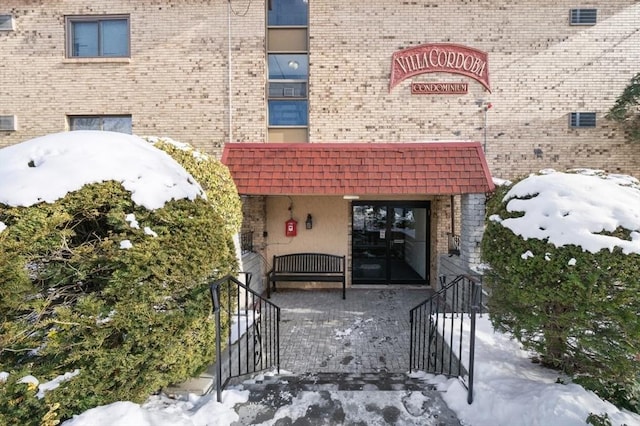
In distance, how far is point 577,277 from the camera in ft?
8.84

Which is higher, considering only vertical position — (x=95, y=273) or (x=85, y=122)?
(x=85, y=122)

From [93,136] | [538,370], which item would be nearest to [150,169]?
[93,136]

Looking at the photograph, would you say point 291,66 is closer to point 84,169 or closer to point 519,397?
point 84,169

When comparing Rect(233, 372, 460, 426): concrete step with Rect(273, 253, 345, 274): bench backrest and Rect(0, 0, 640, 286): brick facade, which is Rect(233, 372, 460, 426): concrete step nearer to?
Rect(273, 253, 345, 274): bench backrest

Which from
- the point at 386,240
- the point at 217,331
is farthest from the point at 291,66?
the point at 217,331

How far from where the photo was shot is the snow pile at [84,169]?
8.02ft

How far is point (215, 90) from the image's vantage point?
323 inches

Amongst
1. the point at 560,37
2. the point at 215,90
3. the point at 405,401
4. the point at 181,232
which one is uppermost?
the point at 560,37

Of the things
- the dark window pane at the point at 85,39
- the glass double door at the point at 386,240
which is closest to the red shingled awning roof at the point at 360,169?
the glass double door at the point at 386,240

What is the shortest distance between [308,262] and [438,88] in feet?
19.0

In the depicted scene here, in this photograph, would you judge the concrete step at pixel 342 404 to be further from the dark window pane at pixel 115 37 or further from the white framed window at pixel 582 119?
the dark window pane at pixel 115 37

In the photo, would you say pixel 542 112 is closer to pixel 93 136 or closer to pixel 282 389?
pixel 282 389

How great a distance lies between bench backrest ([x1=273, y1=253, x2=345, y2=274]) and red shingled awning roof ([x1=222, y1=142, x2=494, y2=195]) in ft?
8.55

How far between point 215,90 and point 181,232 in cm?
651
